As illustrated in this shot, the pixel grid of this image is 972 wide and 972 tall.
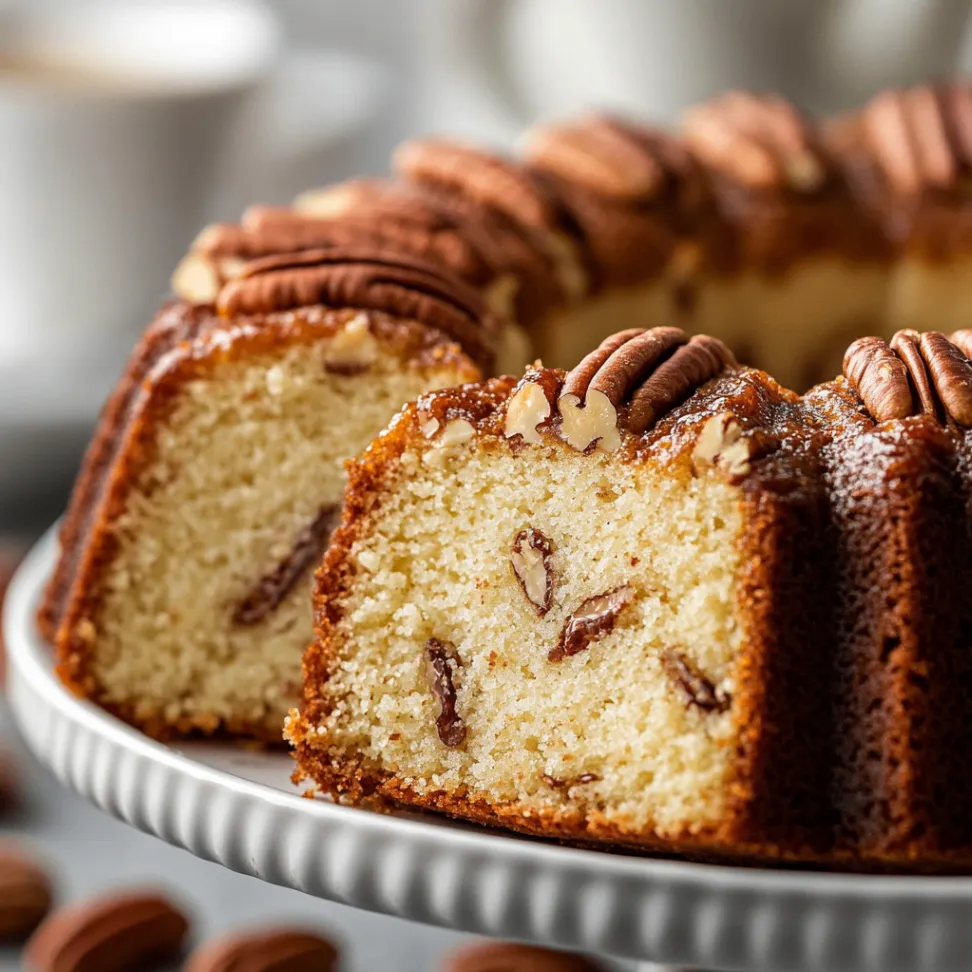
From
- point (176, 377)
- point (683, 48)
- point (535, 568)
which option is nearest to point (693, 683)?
point (535, 568)

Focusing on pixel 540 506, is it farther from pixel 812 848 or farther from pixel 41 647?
pixel 41 647

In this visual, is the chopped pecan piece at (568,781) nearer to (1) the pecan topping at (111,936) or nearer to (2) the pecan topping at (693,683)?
(2) the pecan topping at (693,683)

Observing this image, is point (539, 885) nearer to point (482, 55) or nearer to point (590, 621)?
point (590, 621)

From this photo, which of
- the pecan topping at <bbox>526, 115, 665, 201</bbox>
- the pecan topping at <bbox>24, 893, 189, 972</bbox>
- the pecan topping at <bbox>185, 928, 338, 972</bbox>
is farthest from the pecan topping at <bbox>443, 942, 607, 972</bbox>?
the pecan topping at <bbox>526, 115, 665, 201</bbox>

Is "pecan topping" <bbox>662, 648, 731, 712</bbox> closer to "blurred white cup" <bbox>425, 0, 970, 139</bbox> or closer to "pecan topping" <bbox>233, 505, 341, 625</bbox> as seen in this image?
"pecan topping" <bbox>233, 505, 341, 625</bbox>

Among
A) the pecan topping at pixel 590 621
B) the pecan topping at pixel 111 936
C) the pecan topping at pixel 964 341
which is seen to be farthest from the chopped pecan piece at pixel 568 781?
the pecan topping at pixel 111 936
